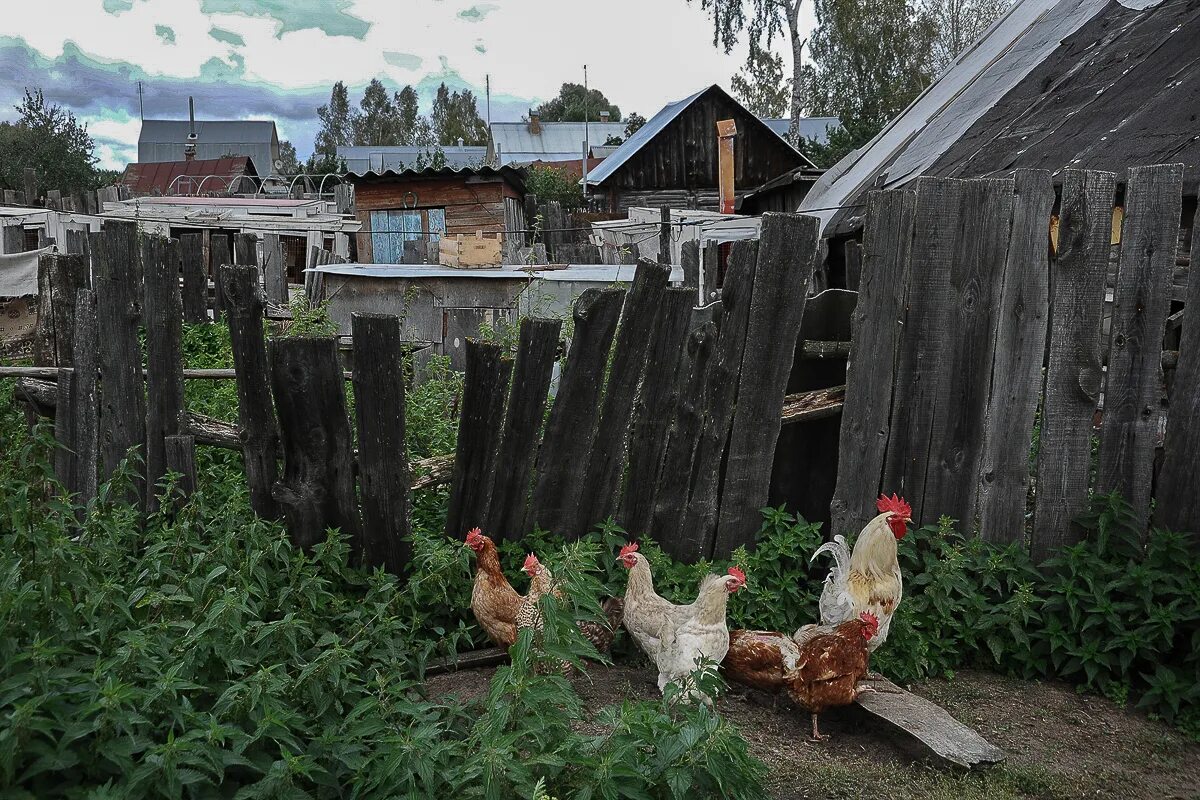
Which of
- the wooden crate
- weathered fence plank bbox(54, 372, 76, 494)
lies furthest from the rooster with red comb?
the wooden crate

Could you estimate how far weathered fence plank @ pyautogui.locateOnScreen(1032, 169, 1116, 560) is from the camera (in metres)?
4.20

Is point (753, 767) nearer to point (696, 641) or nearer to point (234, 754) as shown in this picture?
point (696, 641)

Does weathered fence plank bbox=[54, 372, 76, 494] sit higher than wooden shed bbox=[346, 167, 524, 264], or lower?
lower

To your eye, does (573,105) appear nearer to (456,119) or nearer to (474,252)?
(456,119)

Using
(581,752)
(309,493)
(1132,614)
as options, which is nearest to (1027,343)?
(1132,614)

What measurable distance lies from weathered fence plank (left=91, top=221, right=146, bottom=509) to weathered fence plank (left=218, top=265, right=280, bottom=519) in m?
0.63

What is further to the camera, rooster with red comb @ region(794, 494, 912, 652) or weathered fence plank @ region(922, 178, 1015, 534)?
weathered fence plank @ region(922, 178, 1015, 534)

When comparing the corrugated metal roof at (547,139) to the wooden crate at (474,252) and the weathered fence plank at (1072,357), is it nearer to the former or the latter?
the wooden crate at (474,252)

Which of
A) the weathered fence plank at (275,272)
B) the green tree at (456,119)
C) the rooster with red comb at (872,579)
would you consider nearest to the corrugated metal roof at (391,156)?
the green tree at (456,119)

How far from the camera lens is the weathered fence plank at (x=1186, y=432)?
412 cm

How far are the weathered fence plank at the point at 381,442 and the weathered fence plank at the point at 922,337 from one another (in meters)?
2.22

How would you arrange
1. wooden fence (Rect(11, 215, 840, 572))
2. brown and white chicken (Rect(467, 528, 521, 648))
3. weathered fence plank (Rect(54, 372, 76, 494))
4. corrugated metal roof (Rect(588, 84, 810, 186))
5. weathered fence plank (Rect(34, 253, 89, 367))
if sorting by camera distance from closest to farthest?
brown and white chicken (Rect(467, 528, 521, 648))
wooden fence (Rect(11, 215, 840, 572))
weathered fence plank (Rect(54, 372, 76, 494))
weathered fence plank (Rect(34, 253, 89, 367))
corrugated metal roof (Rect(588, 84, 810, 186))

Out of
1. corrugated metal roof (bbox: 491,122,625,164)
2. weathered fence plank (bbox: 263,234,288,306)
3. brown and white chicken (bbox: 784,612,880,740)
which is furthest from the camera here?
corrugated metal roof (bbox: 491,122,625,164)

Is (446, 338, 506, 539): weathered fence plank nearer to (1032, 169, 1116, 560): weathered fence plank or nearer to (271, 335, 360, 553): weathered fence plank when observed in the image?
(271, 335, 360, 553): weathered fence plank
